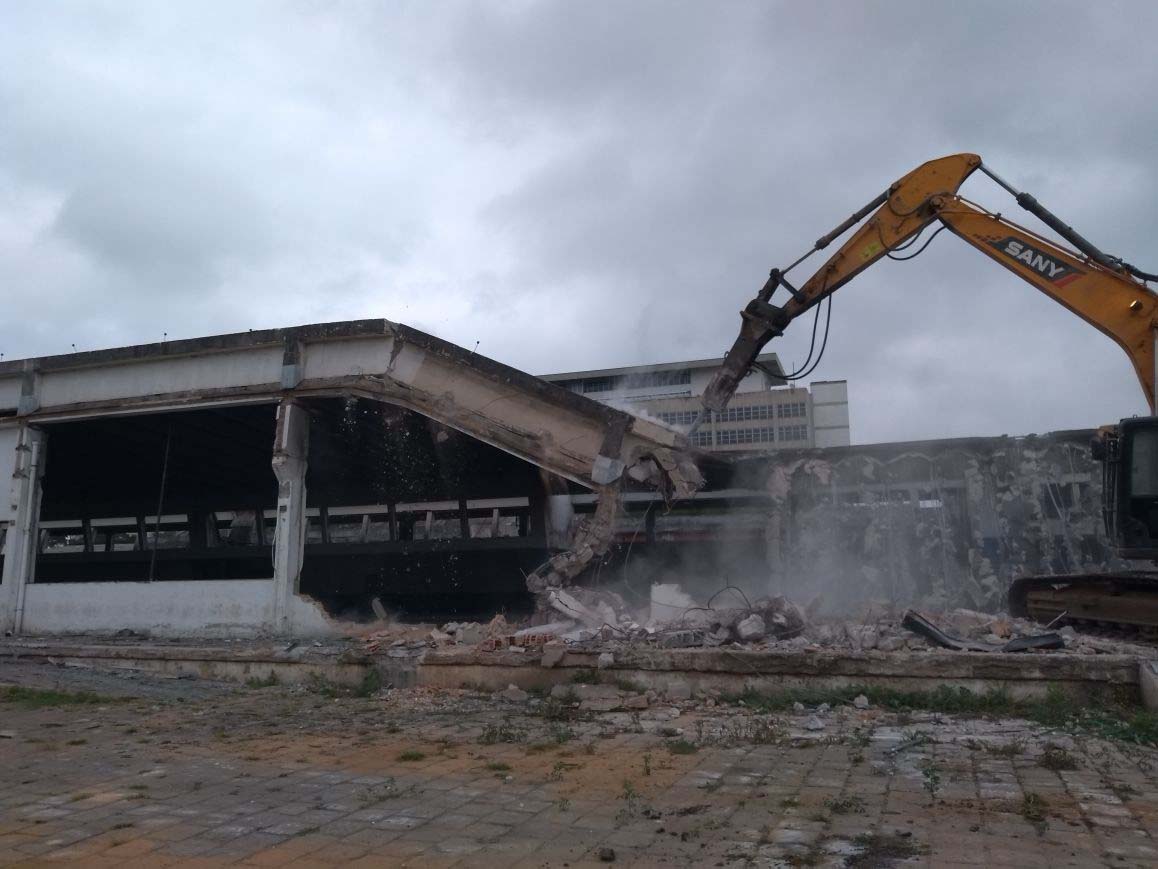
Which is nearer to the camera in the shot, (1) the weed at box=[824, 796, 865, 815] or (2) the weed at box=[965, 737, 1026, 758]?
(1) the weed at box=[824, 796, 865, 815]

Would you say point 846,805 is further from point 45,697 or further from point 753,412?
point 753,412

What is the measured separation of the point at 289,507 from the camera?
1291 centimetres

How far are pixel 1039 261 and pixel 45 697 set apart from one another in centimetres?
1261

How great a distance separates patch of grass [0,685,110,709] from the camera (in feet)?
31.5

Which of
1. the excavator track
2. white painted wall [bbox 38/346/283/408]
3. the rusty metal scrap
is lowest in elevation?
Result: the rusty metal scrap

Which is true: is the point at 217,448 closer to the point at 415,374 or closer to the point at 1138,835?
the point at 415,374

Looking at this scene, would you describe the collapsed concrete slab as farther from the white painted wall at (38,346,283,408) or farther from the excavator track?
the excavator track

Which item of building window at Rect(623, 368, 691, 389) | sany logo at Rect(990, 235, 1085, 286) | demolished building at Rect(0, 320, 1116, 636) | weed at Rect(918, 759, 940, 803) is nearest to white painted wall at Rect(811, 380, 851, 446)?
building window at Rect(623, 368, 691, 389)

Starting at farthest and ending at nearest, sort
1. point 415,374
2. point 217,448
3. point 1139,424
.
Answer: point 217,448
point 415,374
point 1139,424

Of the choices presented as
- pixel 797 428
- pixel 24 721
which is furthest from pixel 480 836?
pixel 797 428

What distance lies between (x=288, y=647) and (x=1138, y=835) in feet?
31.5

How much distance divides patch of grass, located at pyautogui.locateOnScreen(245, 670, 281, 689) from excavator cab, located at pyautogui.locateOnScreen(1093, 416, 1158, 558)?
9.91 meters

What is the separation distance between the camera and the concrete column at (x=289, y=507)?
1266 cm

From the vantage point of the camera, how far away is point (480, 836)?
458 centimetres
